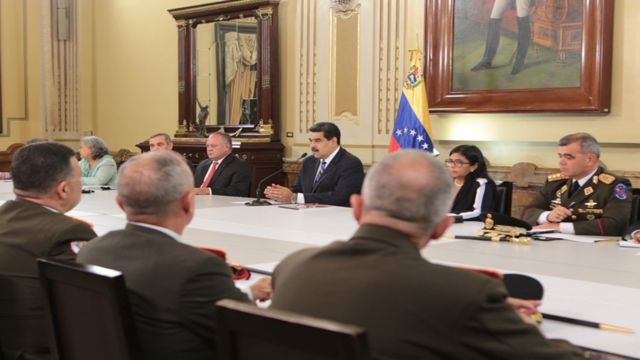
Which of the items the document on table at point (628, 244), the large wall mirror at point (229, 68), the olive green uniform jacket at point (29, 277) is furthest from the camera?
the large wall mirror at point (229, 68)

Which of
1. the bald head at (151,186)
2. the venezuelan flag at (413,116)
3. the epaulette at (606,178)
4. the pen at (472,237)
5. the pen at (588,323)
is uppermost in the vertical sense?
the venezuelan flag at (413,116)

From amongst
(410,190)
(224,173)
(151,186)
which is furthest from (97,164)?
(410,190)

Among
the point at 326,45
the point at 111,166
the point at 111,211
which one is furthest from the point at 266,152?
the point at 111,211

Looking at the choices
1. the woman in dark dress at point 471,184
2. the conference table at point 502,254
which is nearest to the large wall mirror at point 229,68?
the conference table at point 502,254

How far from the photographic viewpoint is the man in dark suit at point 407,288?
1287 millimetres

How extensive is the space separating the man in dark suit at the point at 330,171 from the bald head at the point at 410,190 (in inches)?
146

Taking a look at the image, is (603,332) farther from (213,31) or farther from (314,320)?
(213,31)

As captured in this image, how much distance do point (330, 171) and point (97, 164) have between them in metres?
2.13

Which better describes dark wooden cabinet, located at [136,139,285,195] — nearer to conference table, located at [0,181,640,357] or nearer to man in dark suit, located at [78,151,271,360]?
conference table, located at [0,181,640,357]

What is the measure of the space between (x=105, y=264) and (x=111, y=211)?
2756mm

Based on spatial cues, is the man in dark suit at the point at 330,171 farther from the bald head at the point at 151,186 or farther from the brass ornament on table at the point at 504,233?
the bald head at the point at 151,186

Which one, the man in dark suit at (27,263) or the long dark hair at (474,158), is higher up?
the long dark hair at (474,158)

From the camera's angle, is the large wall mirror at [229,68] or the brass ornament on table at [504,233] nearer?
the brass ornament on table at [504,233]

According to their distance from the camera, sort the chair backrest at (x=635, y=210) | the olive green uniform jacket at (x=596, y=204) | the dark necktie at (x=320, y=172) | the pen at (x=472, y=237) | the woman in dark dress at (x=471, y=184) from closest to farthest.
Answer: the pen at (x=472, y=237) < the olive green uniform jacket at (x=596, y=204) < the chair backrest at (x=635, y=210) < the woman in dark dress at (x=471, y=184) < the dark necktie at (x=320, y=172)
